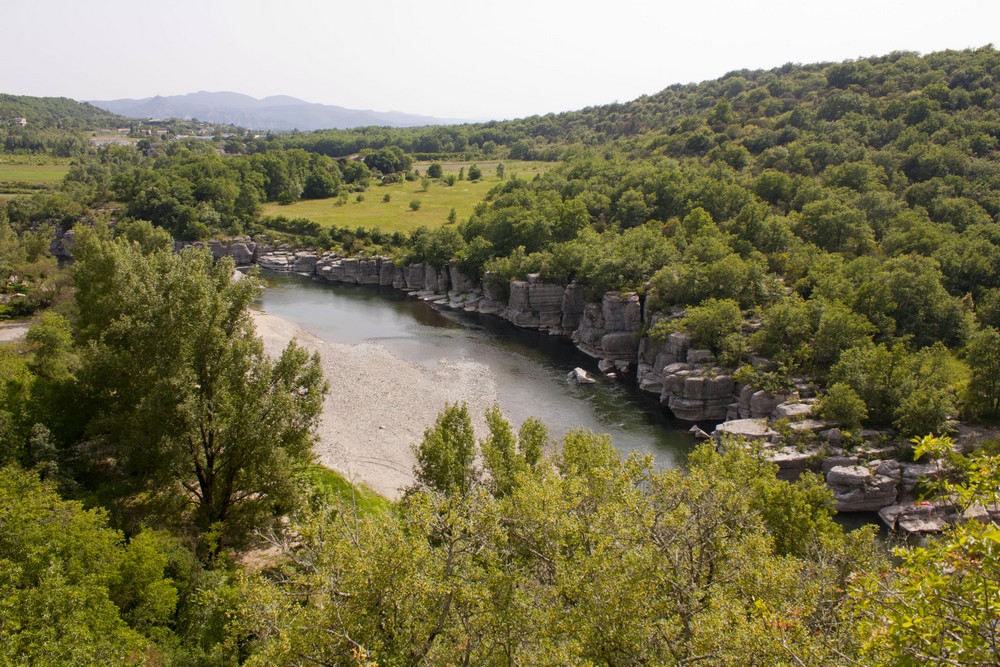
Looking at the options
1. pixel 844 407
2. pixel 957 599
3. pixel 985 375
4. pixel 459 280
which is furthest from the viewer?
pixel 459 280

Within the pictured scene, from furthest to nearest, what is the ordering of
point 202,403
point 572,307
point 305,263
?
1. point 305,263
2. point 572,307
3. point 202,403

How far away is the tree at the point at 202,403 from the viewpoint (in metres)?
20.0

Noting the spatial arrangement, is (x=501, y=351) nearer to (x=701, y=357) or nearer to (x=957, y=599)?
(x=701, y=357)

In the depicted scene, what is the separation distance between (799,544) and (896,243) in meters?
42.9

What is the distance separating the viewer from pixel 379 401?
42.2 meters

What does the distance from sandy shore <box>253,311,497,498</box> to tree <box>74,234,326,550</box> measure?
543cm

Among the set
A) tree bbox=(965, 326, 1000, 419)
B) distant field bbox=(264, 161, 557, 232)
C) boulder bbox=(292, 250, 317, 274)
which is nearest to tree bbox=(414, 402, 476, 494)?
tree bbox=(965, 326, 1000, 419)

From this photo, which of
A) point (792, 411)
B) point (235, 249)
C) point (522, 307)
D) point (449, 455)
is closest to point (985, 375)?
point (792, 411)

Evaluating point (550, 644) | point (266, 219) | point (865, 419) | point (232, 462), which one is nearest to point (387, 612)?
point (550, 644)

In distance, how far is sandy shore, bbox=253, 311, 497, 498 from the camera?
33031 millimetres

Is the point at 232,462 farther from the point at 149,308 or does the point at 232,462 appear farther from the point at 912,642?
Answer: the point at 912,642

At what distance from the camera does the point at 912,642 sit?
23.0 ft

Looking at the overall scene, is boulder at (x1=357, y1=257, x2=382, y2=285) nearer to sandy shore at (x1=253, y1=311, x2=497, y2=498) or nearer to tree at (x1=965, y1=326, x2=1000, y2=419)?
sandy shore at (x1=253, y1=311, x2=497, y2=498)

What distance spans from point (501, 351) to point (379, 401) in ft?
51.2
